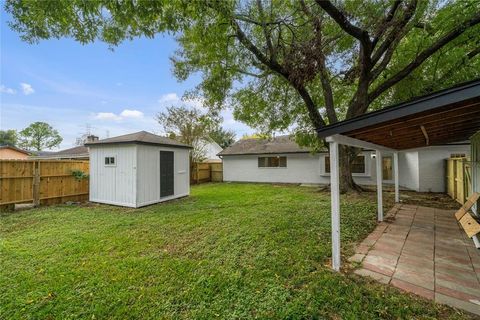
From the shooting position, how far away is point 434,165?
415 inches

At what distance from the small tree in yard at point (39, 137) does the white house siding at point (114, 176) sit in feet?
170

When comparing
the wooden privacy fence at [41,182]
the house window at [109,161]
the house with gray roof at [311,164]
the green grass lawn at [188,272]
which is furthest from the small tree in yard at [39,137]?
the green grass lawn at [188,272]

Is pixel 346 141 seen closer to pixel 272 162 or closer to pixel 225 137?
pixel 272 162

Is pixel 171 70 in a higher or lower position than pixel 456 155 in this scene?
higher

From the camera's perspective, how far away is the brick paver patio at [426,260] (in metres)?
2.57

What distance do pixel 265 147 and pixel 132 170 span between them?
10734 mm

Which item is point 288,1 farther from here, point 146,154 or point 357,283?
point 357,283

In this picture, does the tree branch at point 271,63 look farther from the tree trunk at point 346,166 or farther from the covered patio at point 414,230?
the covered patio at point 414,230

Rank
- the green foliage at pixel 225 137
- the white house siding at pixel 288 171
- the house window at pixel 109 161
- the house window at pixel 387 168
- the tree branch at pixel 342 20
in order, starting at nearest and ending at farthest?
the tree branch at pixel 342 20
the house window at pixel 109 161
the house window at pixel 387 168
the white house siding at pixel 288 171
the green foliage at pixel 225 137

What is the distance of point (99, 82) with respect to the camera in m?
11.3

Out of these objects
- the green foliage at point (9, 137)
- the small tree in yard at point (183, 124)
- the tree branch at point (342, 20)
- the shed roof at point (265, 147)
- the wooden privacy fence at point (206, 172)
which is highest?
the green foliage at point (9, 137)

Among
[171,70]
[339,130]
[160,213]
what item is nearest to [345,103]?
[171,70]

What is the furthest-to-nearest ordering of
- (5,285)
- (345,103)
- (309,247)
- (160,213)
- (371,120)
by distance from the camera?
(345,103), (160,213), (309,247), (5,285), (371,120)

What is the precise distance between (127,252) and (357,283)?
3709 mm
